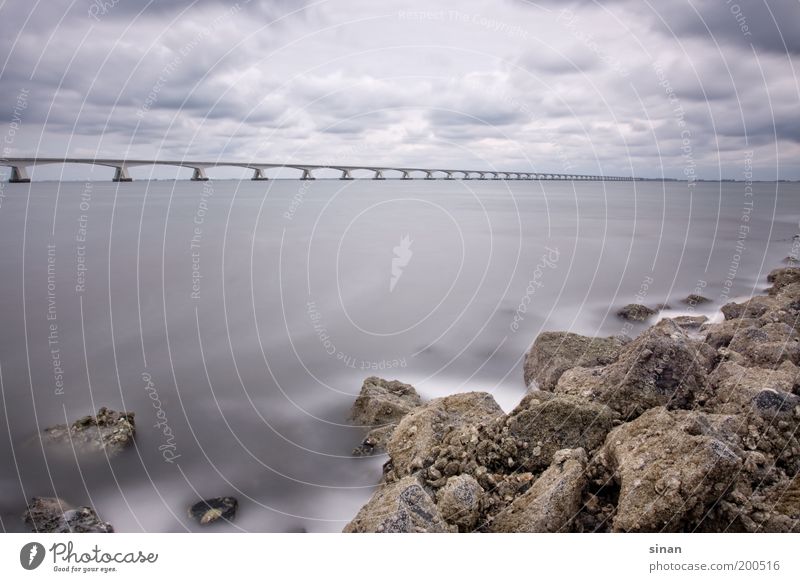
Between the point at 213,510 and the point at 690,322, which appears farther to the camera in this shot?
the point at 690,322

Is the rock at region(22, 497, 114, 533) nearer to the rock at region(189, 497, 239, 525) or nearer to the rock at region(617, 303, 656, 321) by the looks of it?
the rock at region(189, 497, 239, 525)

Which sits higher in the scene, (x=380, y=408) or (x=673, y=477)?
(x=673, y=477)

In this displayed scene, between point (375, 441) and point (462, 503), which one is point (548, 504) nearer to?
point (462, 503)

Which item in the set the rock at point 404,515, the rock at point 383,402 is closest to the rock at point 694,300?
the rock at point 383,402

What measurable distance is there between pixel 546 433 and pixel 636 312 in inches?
305

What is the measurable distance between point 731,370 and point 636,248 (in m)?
15.8

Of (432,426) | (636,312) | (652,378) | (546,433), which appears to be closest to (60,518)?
(432,426)

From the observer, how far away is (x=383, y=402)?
662cm

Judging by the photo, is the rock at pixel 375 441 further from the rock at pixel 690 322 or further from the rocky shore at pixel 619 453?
the rock at pixel 690 322

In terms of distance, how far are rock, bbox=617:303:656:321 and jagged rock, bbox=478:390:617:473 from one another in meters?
7.20

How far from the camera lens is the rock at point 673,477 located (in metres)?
3.58

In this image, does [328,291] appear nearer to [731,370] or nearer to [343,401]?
[343,401]

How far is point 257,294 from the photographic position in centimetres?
1170

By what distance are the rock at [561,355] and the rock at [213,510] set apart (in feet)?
14.1
